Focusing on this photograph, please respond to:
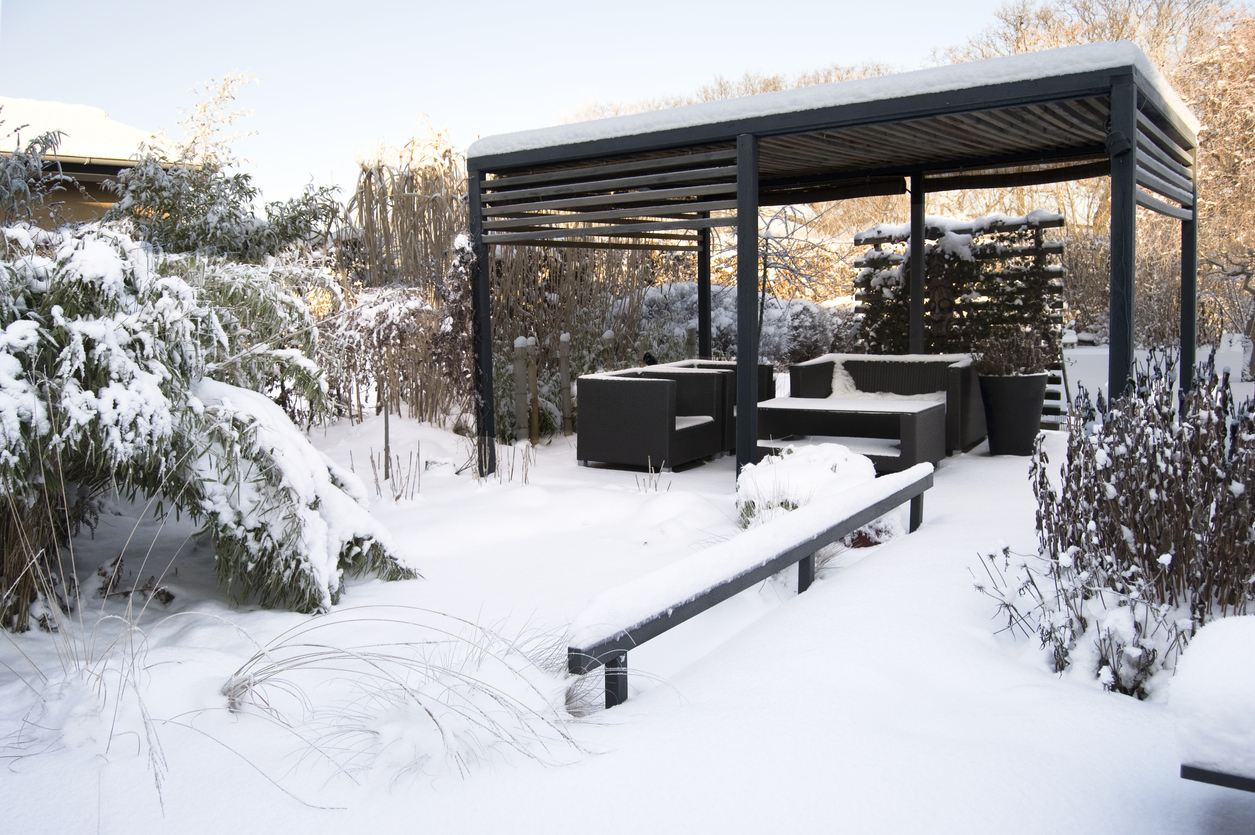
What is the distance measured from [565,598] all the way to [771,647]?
1.16 m

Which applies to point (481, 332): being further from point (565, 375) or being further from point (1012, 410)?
point (1012, 410)

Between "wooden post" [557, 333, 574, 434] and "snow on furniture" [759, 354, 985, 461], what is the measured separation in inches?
79.0

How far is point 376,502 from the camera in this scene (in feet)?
18.3

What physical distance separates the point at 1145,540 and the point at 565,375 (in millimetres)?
5742

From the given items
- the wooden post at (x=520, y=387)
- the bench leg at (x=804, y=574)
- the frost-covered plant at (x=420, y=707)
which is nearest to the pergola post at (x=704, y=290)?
the wooden post at (x=520, y=387)

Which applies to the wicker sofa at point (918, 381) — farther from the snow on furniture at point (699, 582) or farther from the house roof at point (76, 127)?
the house roof at point (76, 127)

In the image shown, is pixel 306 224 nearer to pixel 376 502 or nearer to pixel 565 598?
pixel 376 502

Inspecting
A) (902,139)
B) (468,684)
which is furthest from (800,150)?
(468,684)

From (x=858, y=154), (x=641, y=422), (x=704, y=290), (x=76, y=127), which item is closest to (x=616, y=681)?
(x=641, y=422)

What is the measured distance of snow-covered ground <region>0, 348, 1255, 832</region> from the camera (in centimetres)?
198

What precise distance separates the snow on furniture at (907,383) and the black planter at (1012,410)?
0.13 m

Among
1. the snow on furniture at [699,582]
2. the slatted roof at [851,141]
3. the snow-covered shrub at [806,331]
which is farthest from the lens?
the snow-covered shrub at [806,331]

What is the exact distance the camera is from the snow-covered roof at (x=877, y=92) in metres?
4.37

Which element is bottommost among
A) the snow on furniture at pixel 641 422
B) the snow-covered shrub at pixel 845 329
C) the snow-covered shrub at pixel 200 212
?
the snow on furniture at pixel 641 422
